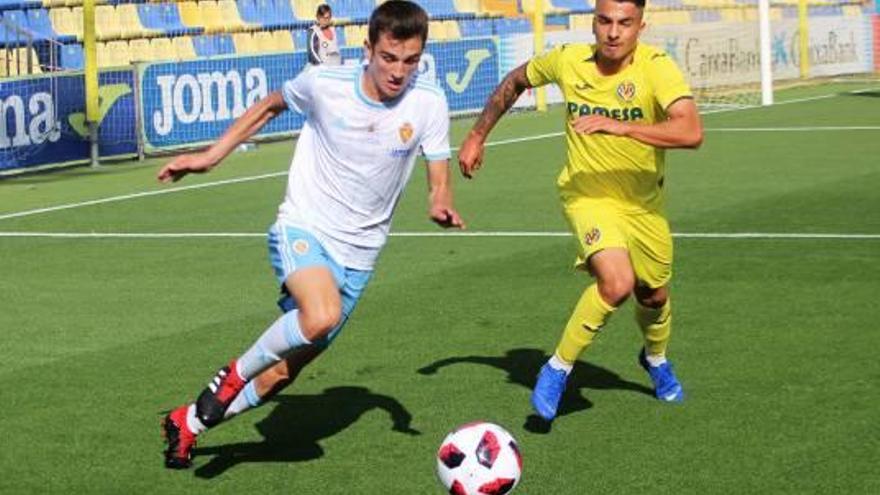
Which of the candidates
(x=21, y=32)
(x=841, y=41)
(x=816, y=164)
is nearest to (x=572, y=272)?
(x=816, y=164)

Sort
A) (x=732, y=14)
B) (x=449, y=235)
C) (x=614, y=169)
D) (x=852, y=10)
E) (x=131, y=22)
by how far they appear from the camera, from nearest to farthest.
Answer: (x=614, y=169) < (x=449, y=235) < (x=131, y=22) < (x=732, y=14) < (x=852, y=10)

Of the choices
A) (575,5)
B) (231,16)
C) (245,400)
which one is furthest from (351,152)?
(575,5)

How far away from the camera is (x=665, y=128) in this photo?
8.20 m

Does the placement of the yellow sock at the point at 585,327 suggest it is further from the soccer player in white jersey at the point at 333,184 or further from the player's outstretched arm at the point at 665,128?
the soccer player in white jersey at the point at 333,184

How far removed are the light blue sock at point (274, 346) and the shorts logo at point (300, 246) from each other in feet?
→ 0.83

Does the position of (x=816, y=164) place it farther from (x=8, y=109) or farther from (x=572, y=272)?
(x=8, y=109)

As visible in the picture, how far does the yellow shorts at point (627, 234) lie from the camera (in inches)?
339

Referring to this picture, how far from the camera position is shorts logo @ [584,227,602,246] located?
857 centimetres

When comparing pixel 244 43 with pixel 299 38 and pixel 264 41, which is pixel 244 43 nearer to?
pixel 264 41

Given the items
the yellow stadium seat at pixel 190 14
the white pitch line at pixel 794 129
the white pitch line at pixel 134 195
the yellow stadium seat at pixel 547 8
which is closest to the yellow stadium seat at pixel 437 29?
the yellow stadium seat at pixel 547 8

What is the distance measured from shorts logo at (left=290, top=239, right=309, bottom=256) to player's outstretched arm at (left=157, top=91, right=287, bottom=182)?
468 millimetres

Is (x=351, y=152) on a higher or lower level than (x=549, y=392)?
higher

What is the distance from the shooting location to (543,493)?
7.30 m

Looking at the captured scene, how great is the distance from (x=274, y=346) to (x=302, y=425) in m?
1.31
